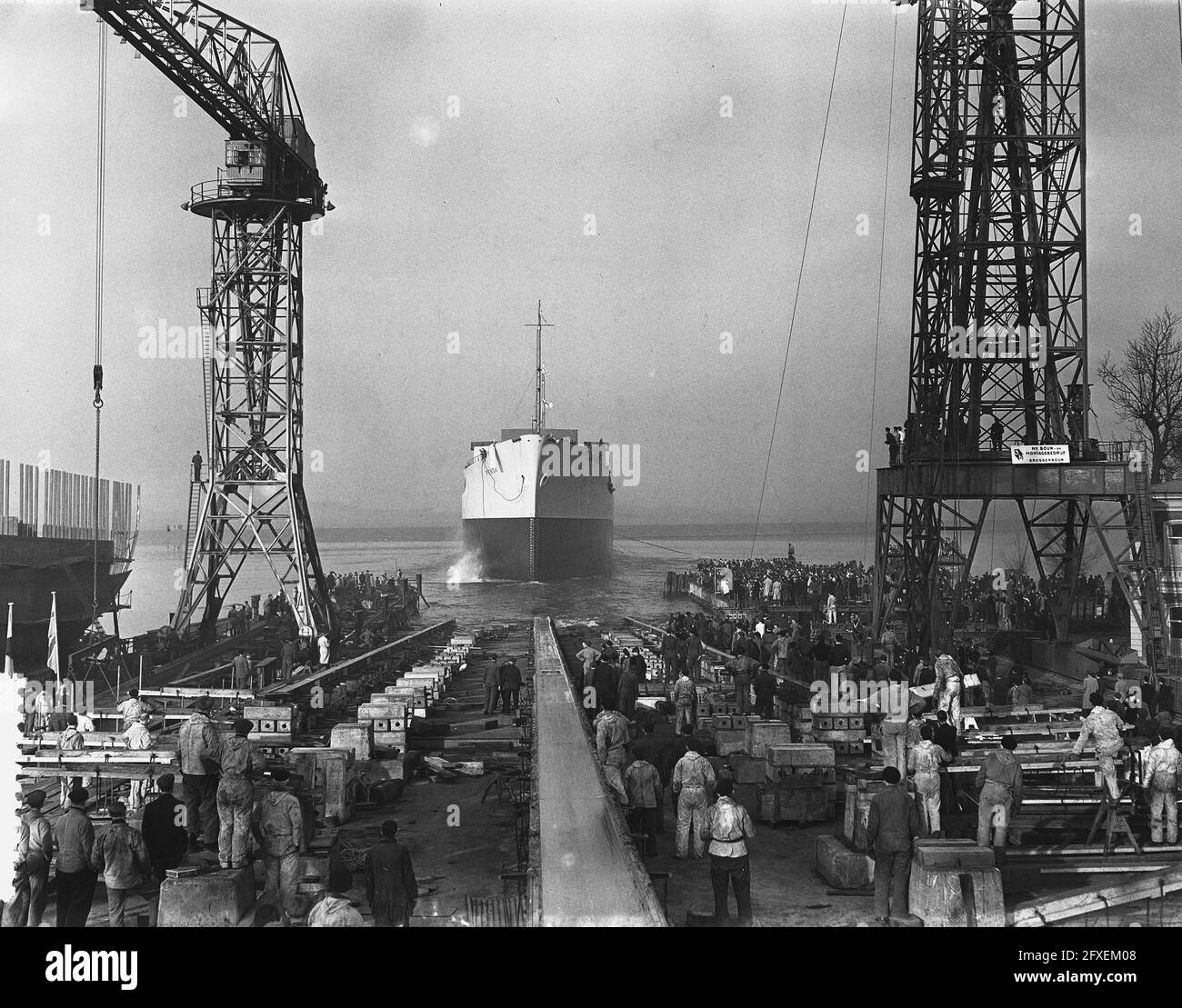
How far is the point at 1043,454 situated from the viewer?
1060 inches

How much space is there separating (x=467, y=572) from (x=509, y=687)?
59.6 m

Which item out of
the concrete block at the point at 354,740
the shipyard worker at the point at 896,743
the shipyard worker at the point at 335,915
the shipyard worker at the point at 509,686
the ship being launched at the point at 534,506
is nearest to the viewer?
the shipyard worker at the point at 335,915

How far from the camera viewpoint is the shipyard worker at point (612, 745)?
478 inches

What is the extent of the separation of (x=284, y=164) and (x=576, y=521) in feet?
150

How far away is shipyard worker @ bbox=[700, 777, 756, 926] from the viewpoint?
29.2 feet

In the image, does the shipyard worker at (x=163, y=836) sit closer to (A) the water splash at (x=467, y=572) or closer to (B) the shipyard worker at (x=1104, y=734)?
(B) the shipyard worker at (x=1104, y=734)

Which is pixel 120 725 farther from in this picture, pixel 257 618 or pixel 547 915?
pixel 257 618

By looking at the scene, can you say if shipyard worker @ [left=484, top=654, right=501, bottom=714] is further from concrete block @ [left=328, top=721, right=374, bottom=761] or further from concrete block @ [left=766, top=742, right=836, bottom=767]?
concrete block @ [left=766, top=742, right=836, bottom=767]

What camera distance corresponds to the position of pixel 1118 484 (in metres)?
26.4

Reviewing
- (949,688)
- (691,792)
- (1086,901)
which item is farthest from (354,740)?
(1086,901)

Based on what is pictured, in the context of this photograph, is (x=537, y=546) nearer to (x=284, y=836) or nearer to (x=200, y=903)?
(x=284, y=836)

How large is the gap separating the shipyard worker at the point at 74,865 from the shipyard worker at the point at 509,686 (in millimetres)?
11876

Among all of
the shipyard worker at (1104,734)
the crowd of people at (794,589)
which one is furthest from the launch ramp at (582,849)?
the crowd of people at (794,589)
